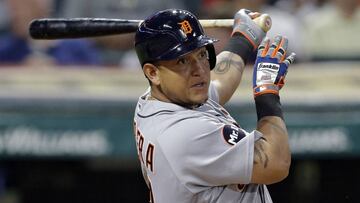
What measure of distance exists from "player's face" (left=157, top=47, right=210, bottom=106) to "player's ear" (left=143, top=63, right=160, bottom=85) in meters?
0.02

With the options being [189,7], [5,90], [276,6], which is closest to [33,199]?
[5,90]

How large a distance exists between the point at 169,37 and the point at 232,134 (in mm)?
416

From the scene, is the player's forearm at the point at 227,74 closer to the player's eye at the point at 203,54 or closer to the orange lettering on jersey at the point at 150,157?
the player's eye at the point at 203,54

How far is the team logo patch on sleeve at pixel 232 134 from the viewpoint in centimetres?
329

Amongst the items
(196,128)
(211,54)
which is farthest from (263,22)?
(196,128)

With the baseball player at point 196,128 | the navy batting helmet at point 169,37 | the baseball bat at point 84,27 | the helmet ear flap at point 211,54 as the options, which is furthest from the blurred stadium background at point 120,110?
the navy batting helmet at point 169,37

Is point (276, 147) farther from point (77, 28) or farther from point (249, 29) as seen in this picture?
point (77, 28)

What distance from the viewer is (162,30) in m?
3.38

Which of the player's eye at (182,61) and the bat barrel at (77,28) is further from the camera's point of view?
the bat barrel at (77,28)

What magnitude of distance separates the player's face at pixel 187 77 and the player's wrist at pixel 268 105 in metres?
0.20

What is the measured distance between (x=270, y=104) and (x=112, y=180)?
372 centimetres

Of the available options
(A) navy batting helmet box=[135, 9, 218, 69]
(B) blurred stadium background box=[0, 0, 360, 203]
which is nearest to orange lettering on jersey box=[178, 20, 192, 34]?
(A) navy batting helmet box=[135, 9, 218, 69]

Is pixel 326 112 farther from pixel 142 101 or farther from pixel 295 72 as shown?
pixel 142 101

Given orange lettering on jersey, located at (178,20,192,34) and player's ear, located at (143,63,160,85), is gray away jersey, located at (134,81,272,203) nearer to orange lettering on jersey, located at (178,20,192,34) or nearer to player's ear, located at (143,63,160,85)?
player's ear, located at (143,63,160,85)
